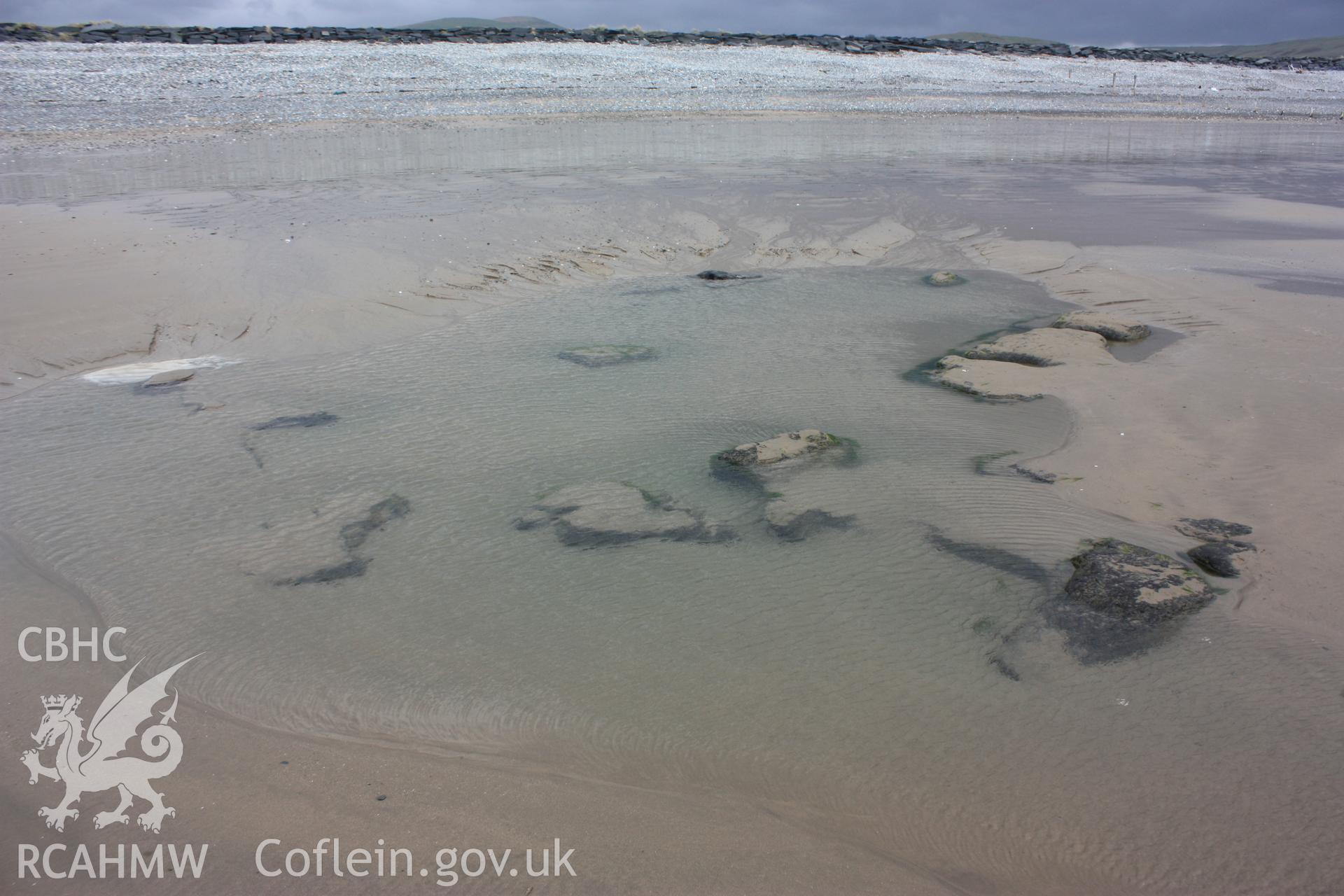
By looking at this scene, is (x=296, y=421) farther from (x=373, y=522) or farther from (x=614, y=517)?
(x=614, y=517)

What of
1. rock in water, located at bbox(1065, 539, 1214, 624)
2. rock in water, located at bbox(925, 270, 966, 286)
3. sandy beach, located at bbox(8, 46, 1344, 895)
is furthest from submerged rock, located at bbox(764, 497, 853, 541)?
rock in water, located at bbox(925, 270, 966, 286)

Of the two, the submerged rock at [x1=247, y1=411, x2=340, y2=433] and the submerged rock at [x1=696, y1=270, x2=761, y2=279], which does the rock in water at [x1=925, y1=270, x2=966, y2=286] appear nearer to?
the submerged rock at [x1=696, y1=270, x2=761, y2=279]

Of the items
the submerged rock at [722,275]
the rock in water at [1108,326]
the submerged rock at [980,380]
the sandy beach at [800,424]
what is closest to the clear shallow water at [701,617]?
the sandy beach at [800,424]

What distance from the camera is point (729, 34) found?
38.1 meters

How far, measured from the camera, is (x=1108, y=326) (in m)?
6.09

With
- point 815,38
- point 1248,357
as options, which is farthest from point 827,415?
point 815,38

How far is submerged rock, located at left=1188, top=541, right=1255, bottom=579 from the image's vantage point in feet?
11.0

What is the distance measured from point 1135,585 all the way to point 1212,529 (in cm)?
68

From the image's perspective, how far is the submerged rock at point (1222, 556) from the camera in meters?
3.37

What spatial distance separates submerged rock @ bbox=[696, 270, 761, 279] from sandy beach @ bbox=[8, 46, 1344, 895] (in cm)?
29

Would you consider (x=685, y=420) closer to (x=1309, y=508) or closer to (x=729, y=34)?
(x=1309, y=508)

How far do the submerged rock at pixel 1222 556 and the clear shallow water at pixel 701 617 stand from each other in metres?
0.22

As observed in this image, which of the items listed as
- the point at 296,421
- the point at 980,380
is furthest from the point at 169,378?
the point at 980,380

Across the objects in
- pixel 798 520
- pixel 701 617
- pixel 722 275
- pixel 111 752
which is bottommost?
pixel 111 752
